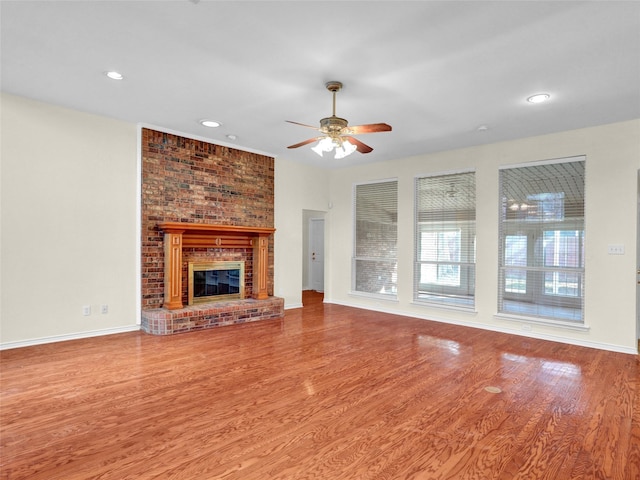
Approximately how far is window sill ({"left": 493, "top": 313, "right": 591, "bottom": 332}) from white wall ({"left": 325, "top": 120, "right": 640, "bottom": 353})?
50 mm

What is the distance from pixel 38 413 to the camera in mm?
2541

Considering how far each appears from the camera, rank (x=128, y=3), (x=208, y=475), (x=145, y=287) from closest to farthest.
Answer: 1. (x=208, y=475)
2. (x=128, y=3)
3. (x=145, y=287)

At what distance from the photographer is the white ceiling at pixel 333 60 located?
2.40 metres

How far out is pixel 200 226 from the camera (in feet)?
16.9

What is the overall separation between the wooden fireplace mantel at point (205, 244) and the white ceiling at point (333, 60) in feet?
4.92

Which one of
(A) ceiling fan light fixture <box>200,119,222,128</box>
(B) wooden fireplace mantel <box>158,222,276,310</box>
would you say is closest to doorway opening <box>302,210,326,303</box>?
(B) wooden fireplace mantel <box>158,222,276,310</box>

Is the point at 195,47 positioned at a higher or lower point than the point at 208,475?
higher

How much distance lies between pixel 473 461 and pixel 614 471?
73 cm

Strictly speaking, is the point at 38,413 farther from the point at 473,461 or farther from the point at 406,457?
the point at 473,461

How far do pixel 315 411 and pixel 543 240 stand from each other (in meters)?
4.00

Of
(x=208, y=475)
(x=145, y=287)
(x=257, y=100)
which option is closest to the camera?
(x=208, y=475)

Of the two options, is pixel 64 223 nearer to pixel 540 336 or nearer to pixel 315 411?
pixel 315 411

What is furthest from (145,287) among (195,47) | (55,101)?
(195,47)

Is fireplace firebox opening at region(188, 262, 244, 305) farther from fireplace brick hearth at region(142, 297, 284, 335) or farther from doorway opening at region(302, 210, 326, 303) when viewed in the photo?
doorway opening at region(302, 210, 326, 303)
